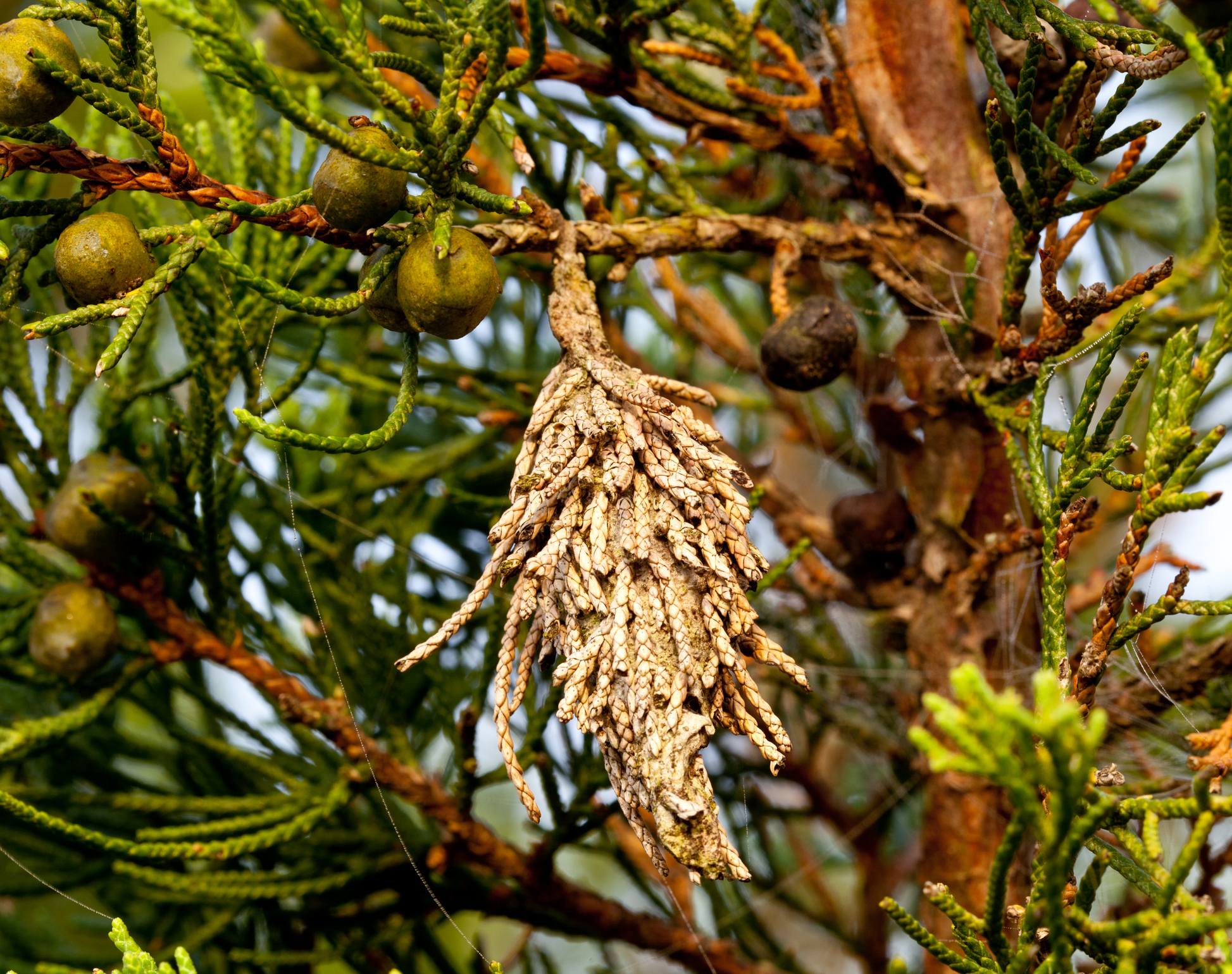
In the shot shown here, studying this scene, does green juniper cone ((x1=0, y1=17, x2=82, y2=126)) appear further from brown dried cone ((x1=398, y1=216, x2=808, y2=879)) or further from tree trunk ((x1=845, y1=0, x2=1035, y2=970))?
tree trunk ((x1=845, y1=0, x2=1035, y2=970))

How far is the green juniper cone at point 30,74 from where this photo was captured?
84 centimetres

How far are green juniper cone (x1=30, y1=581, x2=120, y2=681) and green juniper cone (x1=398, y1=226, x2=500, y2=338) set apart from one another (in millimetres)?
773

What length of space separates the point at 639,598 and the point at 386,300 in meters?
0.42

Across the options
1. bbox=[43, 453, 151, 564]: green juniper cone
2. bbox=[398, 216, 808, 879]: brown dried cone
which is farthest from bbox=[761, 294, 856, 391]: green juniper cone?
bbox=[43, 453, 151, 564]: green juniper cone

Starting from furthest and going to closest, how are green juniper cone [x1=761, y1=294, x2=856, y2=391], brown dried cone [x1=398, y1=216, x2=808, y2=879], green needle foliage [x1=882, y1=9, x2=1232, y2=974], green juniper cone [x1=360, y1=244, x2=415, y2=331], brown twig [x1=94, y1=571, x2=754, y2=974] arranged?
brown twig [x1=94, y1=571, x2=754, y2=974] → green juniper cone [x1=761, y1=294, x2=856, y2=391] → green juniper cone [x1=360, y1=244, x2=415, y2=331] → brown dried cone [x1=398, y1=216, x2=808, y2=879] → green needle foliage [x1=882, y1=9, x2=1232, y2=974]

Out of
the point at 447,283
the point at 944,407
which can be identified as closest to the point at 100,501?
the point at 447,283

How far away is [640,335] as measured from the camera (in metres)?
2.81

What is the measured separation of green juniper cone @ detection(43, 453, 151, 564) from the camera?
1330mm

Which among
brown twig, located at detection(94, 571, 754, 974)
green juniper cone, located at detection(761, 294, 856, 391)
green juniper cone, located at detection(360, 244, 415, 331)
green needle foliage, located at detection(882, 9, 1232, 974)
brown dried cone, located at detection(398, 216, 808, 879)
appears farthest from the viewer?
brown twig, located at detection(94, 571, 754, 974)

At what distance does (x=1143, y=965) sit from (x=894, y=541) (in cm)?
82

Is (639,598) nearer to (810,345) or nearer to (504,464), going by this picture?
(810,345)

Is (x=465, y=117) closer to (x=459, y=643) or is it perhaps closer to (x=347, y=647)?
(x=347, y=647)

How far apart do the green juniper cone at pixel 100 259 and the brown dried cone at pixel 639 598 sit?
1.41ft

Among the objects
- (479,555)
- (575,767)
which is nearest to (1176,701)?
(575,767)
